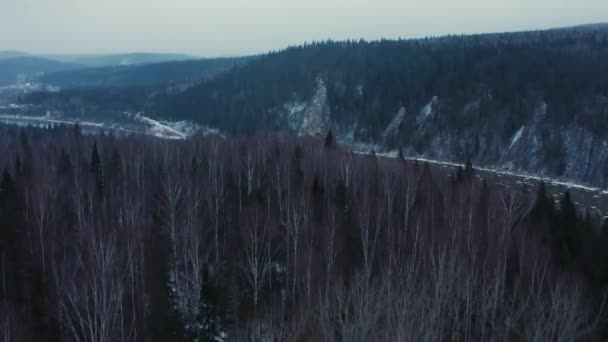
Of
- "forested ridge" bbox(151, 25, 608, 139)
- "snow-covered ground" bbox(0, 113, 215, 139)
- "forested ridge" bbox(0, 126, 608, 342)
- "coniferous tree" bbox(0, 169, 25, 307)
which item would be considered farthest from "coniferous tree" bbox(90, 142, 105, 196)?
"snow-covered ground" bbox(0, 113, 215, 139)

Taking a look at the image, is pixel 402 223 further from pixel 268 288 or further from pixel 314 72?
pixel 314 72

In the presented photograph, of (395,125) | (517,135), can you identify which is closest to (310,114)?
(395,125)

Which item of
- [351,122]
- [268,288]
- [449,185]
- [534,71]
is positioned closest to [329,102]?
[351,122]

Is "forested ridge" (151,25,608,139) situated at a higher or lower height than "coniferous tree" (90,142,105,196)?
higher

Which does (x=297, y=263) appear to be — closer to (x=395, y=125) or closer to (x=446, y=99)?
(x=395, y=125)

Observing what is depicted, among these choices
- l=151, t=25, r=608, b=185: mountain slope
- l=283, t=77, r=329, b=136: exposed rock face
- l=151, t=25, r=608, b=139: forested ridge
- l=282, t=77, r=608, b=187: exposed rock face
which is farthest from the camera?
l=283, t=77, r=329, b=136: exposed rock face

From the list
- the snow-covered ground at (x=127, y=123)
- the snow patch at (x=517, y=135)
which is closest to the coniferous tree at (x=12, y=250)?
the snow patch at (x=517, y=135)

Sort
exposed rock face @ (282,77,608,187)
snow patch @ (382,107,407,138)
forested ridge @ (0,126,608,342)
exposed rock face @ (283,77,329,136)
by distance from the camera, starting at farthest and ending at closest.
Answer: exposed rock face @ (283,77,329,136) → snow patch @ (382,107,407,138) → exposed rock face @ (282,77,608,187) → forested ridge @ (0,126,608,342)

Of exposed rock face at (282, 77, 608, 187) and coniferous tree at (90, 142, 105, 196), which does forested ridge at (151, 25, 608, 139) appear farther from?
coniferous tree at (90, 142, 105, 196)
